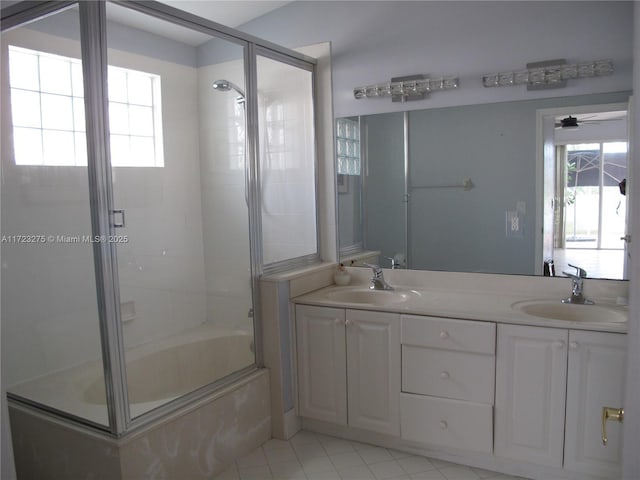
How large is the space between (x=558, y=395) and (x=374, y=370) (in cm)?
85

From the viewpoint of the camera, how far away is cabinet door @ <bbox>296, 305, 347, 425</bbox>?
2.70 m

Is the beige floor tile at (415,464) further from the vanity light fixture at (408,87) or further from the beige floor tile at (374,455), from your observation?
the vanity light fixture at (408,87)

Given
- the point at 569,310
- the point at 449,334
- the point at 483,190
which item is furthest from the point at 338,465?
the point at 483,190

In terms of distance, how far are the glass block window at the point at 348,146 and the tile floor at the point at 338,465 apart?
1589 millimetres

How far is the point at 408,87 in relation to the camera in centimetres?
293

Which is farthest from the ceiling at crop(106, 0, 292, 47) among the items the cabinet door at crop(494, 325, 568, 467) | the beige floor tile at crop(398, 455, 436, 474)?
the beige floor tile at crop(398, 455, 436, 474)

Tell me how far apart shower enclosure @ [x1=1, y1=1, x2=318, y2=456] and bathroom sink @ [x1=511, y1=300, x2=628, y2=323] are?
1.32 m

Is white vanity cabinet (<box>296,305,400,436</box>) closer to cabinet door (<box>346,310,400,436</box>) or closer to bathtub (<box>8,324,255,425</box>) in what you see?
cabinet door (<box>346,310,400,436</box>)

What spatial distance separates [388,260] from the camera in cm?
311

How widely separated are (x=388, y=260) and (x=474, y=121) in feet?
3.07

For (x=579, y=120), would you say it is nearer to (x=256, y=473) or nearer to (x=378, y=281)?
(x=378, y=281)

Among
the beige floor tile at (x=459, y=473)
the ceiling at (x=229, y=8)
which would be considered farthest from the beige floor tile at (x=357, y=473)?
the ceiling at (x=229, y=8)

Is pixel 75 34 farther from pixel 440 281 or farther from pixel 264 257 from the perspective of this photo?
pixel 440 281

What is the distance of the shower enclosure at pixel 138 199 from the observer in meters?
2.04
